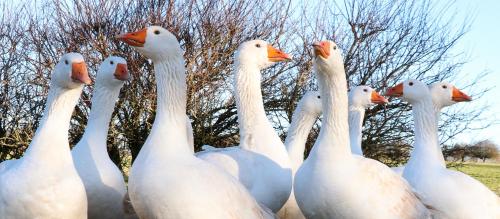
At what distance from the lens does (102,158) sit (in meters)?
5.12

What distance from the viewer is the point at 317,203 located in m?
4.34

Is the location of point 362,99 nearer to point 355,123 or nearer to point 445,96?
point 355,123

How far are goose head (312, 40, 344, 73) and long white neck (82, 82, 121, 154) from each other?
191 centimetres

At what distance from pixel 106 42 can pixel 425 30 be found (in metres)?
7.91

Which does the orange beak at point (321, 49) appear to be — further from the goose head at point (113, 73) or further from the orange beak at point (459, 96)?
the orange beak at point (459, 96)

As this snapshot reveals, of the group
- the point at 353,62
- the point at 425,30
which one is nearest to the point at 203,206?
the point at 353,62

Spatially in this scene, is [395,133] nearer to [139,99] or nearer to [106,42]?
[139,99]

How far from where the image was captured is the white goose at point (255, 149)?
16.8ft

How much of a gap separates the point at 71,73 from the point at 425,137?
12.0ft

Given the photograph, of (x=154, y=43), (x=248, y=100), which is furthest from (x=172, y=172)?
(x=248, y=100)

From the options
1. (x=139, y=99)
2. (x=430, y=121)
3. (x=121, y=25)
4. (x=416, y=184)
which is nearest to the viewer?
(x=416, y=184)

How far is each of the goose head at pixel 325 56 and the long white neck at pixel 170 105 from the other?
984 millimetres

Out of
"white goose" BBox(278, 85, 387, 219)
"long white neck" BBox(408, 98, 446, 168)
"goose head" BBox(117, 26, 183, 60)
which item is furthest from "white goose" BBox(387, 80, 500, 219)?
"goose head" BBox(117, 26, 183, 60)

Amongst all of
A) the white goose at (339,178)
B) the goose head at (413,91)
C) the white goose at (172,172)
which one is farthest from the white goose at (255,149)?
the goose head at (413,91)
